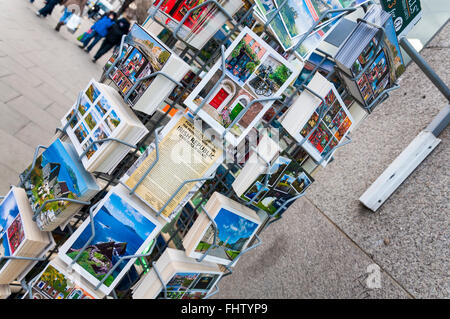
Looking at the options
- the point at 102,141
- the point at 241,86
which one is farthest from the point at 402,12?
the point at 102,141

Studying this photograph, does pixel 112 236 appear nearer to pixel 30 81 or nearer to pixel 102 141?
pixel 102 141

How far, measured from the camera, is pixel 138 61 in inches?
35.7

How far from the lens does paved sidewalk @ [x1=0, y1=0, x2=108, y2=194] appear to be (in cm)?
206

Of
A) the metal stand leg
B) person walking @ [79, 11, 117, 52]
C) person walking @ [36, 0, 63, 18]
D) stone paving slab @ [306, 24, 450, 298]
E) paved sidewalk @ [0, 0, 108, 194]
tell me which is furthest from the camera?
person walking @ [36, 0, 63, 18]

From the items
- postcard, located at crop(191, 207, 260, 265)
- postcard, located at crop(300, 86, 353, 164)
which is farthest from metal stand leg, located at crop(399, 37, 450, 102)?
postcard, located at crop(191, 207, 260, 265)

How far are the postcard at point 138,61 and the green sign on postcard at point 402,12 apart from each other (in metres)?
0.68

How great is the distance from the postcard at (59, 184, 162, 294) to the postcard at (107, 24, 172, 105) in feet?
0.99

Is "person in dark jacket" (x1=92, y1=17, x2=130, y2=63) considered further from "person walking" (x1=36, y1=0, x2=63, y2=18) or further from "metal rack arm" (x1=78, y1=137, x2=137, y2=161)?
"metal rack arm" (x1=78, y1=137, x2=137, y2=161)

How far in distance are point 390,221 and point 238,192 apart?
0.98m

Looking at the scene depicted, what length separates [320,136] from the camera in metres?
0.98

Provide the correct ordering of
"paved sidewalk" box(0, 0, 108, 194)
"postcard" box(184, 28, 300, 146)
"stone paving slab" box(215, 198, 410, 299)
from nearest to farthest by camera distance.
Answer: "postcard" box(184, 28, 300, 146)
"stone paving slab" box(215, 198, 410, 299)
"paved sidewalk" box(0, 0, 108, 194)

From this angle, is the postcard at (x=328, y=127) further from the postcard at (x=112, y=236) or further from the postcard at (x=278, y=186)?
the postcard at (x=112, y=236)
